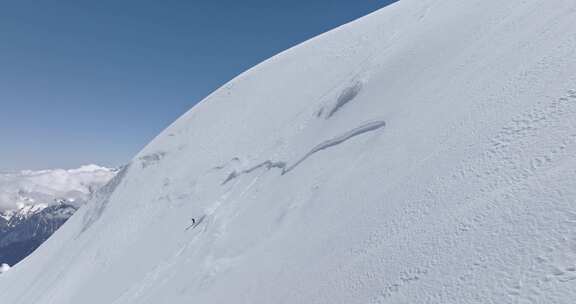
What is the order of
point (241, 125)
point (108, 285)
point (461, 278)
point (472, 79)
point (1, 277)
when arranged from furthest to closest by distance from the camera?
1. point (1, 277)
2. point (241, 125)
3. point (108, 285)
4. point (472, 79)
5. point (461, 278)

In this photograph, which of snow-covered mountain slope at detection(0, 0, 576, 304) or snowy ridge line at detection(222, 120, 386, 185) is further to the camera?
snowy ridge line at detection(222, 120, 386, 185)

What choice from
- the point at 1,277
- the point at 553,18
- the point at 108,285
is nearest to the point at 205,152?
the point at 108,285

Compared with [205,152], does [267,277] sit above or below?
below

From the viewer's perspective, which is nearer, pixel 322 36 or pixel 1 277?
pixel 322 36

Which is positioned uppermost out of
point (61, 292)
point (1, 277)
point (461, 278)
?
point (1, 277)

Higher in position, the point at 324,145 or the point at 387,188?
the point at 324,145

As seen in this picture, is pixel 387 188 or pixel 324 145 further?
pixel 324 145

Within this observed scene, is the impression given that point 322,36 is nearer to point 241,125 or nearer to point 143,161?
point 241,125

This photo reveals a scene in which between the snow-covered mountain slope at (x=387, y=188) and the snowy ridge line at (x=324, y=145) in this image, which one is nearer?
the snow-covered mountain slope at (x=387, y=188)
